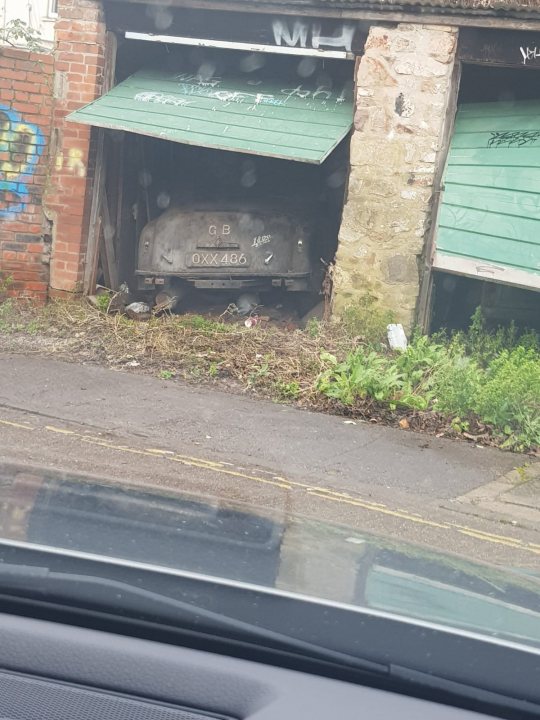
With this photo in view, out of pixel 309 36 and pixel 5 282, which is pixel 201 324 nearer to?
pixel 5 282

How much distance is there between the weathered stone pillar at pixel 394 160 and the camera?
9.02 metres

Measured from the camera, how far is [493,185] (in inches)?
355

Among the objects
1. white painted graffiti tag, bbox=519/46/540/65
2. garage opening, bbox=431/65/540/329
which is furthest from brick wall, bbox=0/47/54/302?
white painted graffiti tag, bbox=519/46/540/65

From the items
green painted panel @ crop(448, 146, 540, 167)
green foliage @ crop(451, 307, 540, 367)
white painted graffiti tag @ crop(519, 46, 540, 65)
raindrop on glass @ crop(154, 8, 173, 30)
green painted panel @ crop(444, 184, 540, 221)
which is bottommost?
green foliage @ crop(451, 307, 540, 367)

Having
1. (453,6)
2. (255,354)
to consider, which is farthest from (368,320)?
(453,6)

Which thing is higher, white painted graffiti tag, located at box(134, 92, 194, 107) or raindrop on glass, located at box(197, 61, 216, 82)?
raindrop on glass, located at box(197, 61, 216, 82)

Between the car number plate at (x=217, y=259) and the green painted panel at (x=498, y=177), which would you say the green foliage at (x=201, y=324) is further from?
the green painted panel at (x=498, y=177)

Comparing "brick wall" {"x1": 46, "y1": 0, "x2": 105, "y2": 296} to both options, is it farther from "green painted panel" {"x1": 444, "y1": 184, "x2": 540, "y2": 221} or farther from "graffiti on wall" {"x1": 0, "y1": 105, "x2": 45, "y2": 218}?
"green painted panel" {"x1": 444, "y1": 184, "x2": 540, "y2": 221}

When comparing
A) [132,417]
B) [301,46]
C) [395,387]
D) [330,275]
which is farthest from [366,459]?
[301,46]

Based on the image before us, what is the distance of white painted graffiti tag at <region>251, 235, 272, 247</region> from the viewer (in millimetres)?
11047

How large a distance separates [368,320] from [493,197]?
1.67m

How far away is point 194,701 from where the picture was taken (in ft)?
4.60

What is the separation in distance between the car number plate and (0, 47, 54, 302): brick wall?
163cm

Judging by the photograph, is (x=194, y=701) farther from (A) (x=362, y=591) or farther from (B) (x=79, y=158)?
(B) (x=79, y=158)
